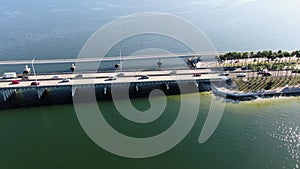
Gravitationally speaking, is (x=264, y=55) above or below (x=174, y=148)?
above

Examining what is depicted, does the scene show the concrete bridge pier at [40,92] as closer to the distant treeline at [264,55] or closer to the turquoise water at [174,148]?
the turquoise water at [174,148]

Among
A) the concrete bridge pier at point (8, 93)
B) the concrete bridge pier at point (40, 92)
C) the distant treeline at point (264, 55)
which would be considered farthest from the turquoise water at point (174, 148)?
the distant treeline at point (264, 55)

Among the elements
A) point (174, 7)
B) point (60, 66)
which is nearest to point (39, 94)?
point (60, 66)

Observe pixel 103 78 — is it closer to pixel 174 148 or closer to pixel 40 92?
pixel 40 92

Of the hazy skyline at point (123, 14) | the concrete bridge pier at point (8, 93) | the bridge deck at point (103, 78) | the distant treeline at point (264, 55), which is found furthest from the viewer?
the hazy skyline at point (123, 14)

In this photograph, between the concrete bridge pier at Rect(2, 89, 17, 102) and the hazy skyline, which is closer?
the concrete bridge pier at Rect(2, 89, 17, 102)

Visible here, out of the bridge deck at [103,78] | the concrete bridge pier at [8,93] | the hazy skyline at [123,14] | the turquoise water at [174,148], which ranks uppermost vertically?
the hazy skyline at [123,14]

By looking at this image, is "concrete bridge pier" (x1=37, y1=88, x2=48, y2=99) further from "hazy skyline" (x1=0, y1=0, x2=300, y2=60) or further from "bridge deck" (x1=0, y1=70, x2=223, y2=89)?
"hazy skyline" (x1=0, y1=0, x2=300, y2=60)

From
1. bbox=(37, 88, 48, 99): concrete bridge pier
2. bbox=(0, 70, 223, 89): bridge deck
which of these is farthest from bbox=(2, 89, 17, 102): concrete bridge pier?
bbox=(37, 88, 48, 99): concrete bridge pier

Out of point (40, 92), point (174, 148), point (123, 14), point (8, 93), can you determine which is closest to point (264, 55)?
point (174, 148)
